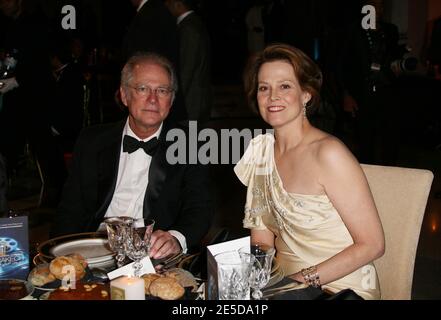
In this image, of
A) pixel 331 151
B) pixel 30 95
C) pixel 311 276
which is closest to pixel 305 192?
pixel 331 151

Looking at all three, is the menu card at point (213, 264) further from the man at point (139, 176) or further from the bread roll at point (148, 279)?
the man at point (139, 176)

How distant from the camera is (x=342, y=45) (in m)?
5.05

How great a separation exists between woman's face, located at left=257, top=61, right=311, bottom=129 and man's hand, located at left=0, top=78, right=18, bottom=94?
10.2 feet

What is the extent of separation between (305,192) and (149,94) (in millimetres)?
782

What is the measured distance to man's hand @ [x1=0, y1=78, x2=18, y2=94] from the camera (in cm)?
450

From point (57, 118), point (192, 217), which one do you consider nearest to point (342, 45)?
point (57, 118)

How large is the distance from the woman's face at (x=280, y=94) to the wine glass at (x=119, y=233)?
68 cm

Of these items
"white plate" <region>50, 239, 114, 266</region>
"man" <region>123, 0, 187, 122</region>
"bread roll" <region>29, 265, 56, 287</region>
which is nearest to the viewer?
"bread roll" <region>29, 265, 56, 287</region>

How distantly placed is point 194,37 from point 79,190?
105 inches

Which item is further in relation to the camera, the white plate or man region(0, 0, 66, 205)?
man region(0, 0, 66, 205)

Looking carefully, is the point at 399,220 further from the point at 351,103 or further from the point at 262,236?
the point at 351,103

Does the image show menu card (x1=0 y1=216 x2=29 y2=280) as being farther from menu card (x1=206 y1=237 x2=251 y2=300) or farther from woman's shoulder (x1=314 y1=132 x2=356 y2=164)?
woman's shoulder (x1=314 y1=132 x2=356 y2=164)

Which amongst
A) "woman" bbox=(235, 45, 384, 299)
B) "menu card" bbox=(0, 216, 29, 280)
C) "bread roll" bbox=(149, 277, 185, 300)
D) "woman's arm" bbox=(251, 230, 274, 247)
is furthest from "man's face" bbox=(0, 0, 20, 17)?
"bread roll" bbox=(149, 277, 185, 300)

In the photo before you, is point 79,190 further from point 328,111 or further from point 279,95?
point 328,111
